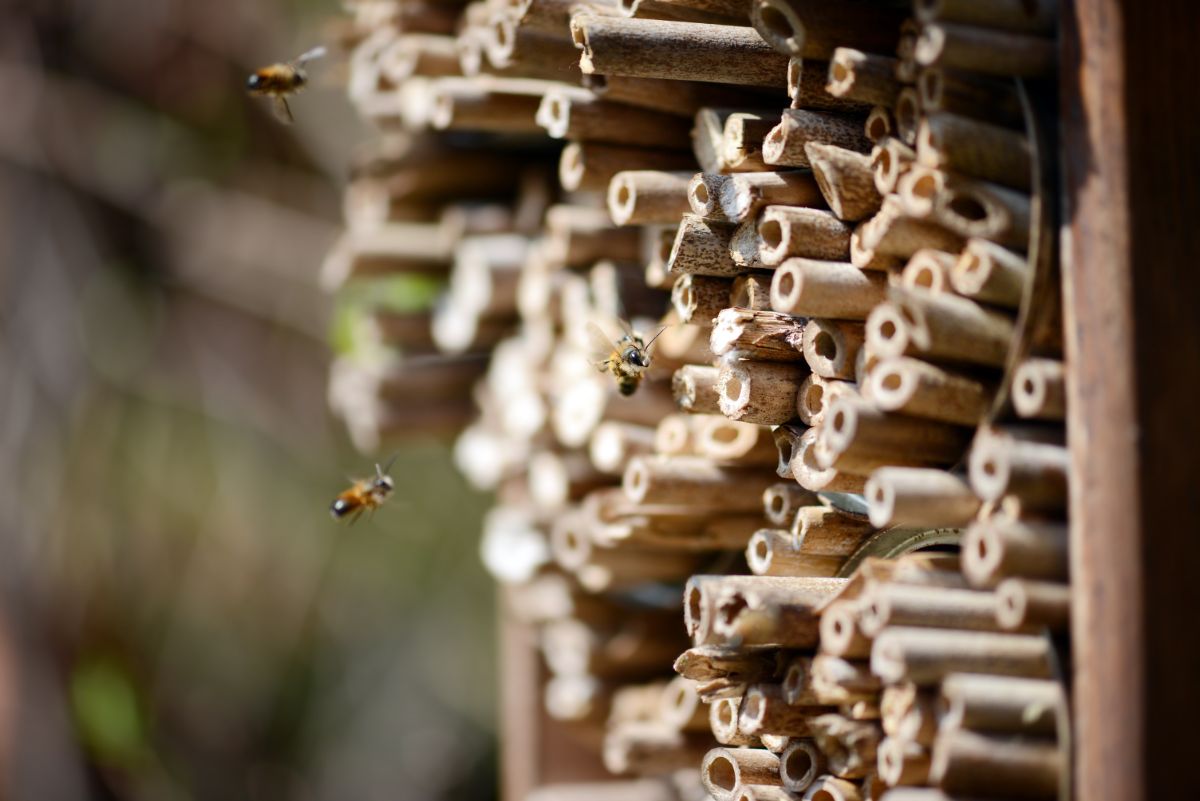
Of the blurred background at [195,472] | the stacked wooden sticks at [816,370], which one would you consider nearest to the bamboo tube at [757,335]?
the stacked wooden sticks at [816,370]

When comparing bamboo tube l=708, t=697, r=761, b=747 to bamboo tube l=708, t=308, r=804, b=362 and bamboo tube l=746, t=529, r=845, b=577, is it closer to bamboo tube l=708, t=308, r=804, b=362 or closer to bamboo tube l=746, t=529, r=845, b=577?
bamboo tube l=746, t=529, r=845, b=577

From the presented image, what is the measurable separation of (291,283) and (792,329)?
2068mm

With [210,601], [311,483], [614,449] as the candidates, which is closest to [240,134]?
[311,483]

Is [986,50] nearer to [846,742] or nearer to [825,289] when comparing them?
[825,289]

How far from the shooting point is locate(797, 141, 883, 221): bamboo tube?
774 millimetres

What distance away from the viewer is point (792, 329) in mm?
835

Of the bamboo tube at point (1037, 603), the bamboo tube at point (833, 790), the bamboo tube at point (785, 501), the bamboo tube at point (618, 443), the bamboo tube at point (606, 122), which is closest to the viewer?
the bamboo tube at point (1037, 603)

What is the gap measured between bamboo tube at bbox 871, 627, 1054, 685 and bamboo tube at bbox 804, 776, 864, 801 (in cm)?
11

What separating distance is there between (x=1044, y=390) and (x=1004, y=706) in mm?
176

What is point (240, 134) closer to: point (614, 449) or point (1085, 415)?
point (614, 449)

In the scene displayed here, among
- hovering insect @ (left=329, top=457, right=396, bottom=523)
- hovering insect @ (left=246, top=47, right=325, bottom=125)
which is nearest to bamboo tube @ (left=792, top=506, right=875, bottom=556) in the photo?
hovering insect @ (left=329, top=457, right=396, bottom=523)

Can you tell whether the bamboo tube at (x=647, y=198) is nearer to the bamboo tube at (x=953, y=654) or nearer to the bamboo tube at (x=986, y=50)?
the bamboo tube at (x=986, y=50)

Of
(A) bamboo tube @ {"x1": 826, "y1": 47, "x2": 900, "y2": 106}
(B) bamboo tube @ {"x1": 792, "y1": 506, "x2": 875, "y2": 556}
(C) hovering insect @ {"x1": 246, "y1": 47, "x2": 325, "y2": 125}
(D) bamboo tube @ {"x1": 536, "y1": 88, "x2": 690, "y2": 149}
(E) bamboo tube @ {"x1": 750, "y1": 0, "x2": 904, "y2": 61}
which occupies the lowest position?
(B) bamboo tube @ {"x1": 792, "y1": 506, "x2": 875, "y2": 556}

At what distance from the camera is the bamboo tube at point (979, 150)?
2.31 ft
